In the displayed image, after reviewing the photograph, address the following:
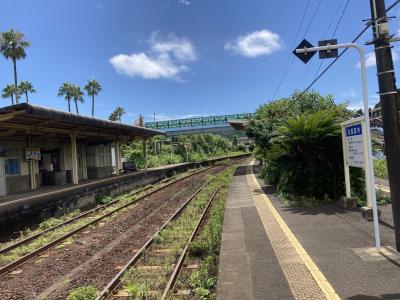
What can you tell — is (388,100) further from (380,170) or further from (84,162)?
(84,162)

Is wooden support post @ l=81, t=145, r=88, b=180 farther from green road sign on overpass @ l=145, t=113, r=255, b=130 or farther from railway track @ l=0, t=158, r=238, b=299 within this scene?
green road sign on overpass @ l=145, t=113, r=255, b=130

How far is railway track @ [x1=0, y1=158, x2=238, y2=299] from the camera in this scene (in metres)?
7.36


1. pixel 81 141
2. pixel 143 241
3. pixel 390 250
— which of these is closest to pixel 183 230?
pixel 143 241

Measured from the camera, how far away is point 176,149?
211ft

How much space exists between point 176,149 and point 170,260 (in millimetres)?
56266

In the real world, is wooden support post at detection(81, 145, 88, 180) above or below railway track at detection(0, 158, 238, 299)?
Answer: above

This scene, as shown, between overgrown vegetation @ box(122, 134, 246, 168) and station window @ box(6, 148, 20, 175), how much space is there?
71.8 ft

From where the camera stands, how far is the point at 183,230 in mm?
11398

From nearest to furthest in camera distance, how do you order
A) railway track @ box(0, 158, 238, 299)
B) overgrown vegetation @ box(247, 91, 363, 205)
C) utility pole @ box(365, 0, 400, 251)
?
utility pole @ box(365, 0, 400, 251), railway track @ box(0, 158, 238, 299), overgrown vegetation @ box(247, 91, 363, 205)

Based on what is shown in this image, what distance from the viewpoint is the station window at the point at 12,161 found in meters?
20.6

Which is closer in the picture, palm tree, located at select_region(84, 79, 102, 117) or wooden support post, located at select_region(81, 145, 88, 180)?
wooden support post, located at select_region(81, 145, 88, 180)

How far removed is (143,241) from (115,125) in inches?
568

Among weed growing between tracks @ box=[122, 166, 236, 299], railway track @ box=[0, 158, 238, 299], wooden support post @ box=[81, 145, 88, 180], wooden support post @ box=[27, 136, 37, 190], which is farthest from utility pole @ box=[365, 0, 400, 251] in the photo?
wooden support post @ box=[81, 145, 88, 180]

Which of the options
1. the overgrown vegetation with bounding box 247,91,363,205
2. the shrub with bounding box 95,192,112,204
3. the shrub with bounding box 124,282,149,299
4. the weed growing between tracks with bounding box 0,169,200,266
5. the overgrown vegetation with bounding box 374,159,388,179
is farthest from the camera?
the shrub with bounding box 95,192,112,204
